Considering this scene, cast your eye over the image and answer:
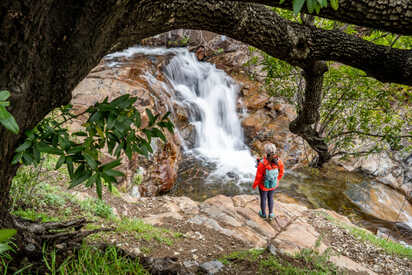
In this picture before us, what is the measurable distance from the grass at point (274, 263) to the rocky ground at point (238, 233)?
0.20 m

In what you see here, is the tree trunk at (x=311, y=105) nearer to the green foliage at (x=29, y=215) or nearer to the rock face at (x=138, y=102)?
the green foliage at (x=29, y=215)

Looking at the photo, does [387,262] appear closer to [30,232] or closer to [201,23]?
→ [201,23]

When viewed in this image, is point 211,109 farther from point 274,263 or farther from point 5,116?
point 5,116

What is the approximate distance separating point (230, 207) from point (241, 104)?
29.2 feet

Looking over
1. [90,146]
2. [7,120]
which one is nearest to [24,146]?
[90,146]

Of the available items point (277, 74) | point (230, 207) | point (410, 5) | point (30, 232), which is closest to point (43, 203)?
point (30, 232)

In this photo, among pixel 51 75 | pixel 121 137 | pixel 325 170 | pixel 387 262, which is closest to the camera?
pixel 51 75

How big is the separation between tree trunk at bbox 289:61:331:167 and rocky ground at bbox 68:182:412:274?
1860 millimetres

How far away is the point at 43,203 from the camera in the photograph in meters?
3.40

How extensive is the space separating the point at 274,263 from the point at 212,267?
0.81m

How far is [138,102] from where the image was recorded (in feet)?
25.0

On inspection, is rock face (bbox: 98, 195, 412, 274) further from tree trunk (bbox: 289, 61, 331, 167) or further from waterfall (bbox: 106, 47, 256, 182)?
waterfall (bbox: 106, 47, 256, 182)

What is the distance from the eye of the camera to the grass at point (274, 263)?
2.77 meters

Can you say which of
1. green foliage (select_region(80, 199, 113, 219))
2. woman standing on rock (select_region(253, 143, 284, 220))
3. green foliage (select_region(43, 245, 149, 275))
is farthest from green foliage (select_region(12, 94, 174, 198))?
woman standing on rock (select_region(253, 143, 284, 220))
